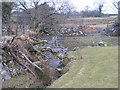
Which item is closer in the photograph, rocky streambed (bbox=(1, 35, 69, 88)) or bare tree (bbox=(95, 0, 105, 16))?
rocky streambed (bbox=(1, 35, 69, 88))

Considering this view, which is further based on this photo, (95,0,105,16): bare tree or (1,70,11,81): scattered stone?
(95,0,105,16): bare tree

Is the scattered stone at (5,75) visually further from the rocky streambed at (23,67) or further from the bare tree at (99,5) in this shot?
the bare tree at (99,5)

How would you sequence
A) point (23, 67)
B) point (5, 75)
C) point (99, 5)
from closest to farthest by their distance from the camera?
1. point (5, 75)
2. point (23, 67)
3. point (99, 5)

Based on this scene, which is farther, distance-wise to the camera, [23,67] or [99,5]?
[99,5]

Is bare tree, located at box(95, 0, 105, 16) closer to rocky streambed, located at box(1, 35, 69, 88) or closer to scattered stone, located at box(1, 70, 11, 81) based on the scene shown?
rocky streambed, located at box(1, 35, 69, 88)

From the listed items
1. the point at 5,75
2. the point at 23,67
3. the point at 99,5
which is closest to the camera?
the point at 5,75

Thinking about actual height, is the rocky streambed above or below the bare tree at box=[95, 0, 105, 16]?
below

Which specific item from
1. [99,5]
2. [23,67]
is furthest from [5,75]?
[99,5]

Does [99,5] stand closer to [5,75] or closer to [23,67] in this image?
[23,67]

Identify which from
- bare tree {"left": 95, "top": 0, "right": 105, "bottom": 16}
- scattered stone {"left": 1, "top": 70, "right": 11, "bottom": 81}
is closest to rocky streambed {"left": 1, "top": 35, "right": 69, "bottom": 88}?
scattered stone {"left": 1, "top": 70, "right": 11, "bottom": 81}

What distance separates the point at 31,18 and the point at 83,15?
7.71 m

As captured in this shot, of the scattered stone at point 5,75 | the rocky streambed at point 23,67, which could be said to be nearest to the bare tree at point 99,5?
the rocky streambed at point 23,67

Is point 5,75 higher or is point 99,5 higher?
point 99,5

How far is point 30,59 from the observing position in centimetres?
586
